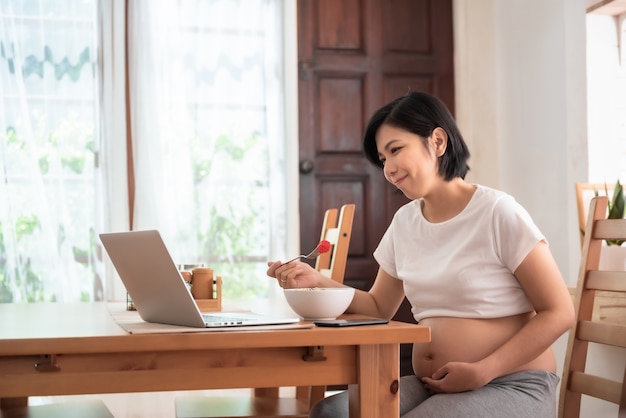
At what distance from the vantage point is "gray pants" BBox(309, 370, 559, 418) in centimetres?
157

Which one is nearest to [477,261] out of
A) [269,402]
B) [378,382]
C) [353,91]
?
[378,382]

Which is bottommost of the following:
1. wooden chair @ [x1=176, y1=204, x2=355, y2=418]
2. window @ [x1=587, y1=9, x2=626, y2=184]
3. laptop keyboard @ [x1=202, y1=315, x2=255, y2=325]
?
wooden chair @ [x1=176, y1=204, x2=355, y2=418]

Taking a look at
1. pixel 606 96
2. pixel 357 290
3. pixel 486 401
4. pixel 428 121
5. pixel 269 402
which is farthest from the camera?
pixel 606 96

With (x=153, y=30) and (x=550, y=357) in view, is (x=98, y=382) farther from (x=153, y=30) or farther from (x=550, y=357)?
(x=153, y=30)

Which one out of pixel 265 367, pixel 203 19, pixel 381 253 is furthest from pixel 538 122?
pixel 265 367

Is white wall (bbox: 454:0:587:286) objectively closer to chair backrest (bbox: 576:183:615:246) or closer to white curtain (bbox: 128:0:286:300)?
chair backrest (bbox: 576:183:615:246)

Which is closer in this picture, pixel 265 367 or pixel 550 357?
pixel 265 367

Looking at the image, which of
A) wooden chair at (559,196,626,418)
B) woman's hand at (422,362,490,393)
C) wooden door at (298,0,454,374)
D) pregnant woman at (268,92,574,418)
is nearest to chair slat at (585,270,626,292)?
wooden chair at (559,196,626,418)

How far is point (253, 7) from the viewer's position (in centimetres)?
418

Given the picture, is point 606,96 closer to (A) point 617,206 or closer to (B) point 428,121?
(A) point 617,206

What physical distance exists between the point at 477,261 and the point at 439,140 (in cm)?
30

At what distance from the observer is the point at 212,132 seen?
412 cm

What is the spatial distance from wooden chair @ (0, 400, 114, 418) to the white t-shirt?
839 mm

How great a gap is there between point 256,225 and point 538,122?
4.76 feet
